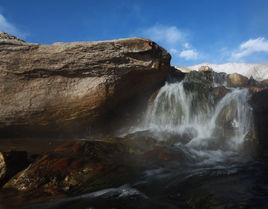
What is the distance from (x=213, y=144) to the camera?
39.5ft

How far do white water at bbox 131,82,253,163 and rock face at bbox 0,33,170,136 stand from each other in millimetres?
1947

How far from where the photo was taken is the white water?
11.9 meters

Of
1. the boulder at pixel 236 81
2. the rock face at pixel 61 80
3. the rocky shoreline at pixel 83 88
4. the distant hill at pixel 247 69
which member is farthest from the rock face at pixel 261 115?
the distant hill at pixel 247 69

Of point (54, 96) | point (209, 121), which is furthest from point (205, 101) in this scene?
point (54, 96)

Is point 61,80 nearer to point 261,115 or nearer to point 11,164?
point 11,164

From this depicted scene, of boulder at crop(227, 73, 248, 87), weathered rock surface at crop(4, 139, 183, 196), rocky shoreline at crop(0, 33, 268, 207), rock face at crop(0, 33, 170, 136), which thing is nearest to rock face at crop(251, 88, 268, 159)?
rocky shoreline at crop(0, 33, 268, 207)

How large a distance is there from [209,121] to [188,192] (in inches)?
291

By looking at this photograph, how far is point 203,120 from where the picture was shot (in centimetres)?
1447

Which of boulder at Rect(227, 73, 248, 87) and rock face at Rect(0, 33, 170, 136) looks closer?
rock face at Rect(0, 33, 170, 136)

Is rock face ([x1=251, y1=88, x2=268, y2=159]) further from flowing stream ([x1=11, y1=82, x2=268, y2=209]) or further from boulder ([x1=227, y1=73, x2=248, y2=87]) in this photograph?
boulder ([x1=227, y1=73, x2=248, y2=87])

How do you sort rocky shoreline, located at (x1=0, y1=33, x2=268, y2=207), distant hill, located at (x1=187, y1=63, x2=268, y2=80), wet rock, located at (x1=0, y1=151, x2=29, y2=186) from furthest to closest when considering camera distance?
distant hill, located at (x1=187, y1=63, x2=268, y2=80) → rocky shoreline, located at (x1=0, y1=33, x2=268, y2=207) → wet rock, located at (x1=0, y1=151, x2=29, y2=186)

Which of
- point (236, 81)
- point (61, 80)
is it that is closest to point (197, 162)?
point (61, 80)

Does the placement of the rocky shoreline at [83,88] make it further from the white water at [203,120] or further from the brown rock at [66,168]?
the brown rock at [66,168]

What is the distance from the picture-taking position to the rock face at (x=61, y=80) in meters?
13.8
